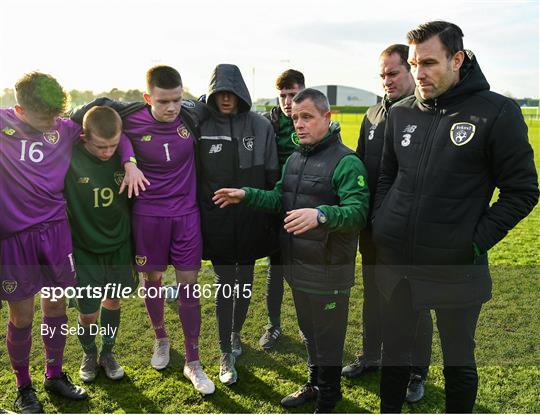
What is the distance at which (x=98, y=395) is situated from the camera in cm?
316

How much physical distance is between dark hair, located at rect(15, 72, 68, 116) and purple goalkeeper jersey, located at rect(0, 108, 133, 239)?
15cm

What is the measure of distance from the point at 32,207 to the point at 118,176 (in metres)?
0.60

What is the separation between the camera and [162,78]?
301 cm

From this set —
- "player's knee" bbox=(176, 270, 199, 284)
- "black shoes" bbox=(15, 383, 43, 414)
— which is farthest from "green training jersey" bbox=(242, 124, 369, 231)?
"black shoes" bbox=(15, 383, 43, 414)

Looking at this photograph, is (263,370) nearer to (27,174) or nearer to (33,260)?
(33,260)

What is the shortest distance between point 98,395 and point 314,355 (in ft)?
4.93

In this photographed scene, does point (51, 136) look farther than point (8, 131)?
Yes

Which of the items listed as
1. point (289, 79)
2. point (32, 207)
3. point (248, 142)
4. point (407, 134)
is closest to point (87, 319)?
point (32, 207)

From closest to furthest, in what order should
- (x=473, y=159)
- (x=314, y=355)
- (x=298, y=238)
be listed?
(x=473, y=159) < (x=298, y=238) < (x=314, y=355)

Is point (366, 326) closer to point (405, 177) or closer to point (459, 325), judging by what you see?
point (459, 325)

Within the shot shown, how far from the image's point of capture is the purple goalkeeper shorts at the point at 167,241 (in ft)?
10.5

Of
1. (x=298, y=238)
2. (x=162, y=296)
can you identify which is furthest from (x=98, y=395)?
(x=298, y=238)

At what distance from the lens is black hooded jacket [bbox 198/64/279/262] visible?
10.6ft

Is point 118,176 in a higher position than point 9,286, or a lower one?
higher
